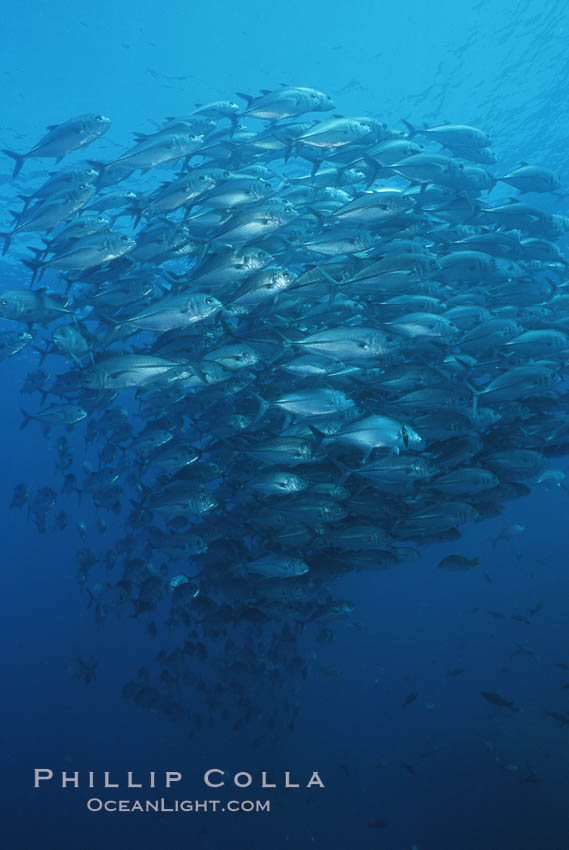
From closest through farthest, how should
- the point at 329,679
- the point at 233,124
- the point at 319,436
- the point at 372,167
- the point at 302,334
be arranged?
the point at 319,436 < the point at 302,334 < the point at 372,167 < the point at 233,124 < the point at 329,679

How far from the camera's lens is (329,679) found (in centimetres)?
2092

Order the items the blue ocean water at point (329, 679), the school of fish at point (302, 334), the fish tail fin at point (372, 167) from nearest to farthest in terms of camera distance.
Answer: the school of fish at point (302, 334), the fish tail fin at point (372, 167), the blue ocean water at point (329, 679)

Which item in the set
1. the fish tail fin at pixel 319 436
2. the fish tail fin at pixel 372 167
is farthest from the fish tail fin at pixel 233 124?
the fish tail fin at pixel 319 436

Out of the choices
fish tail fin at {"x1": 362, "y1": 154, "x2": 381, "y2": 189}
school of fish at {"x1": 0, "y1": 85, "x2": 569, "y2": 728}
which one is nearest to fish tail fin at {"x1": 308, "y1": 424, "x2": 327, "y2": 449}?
school of fish at {"x1": 0, "y1": 85, "x2": 569, "y2": 728}

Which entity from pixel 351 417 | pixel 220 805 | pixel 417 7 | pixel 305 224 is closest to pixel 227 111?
pixel 305 224

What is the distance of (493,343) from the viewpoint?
Result: 6242mm

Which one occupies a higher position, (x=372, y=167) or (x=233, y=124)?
(x=233, y=124)

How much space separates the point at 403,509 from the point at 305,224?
399cm

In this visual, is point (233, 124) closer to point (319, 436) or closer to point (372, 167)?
point (372, 167)

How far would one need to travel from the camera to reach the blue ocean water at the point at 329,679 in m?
12.5

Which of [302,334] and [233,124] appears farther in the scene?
[233,124]

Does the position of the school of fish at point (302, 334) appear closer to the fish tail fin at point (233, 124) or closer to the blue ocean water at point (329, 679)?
the fish tail fin at point (233, 124)

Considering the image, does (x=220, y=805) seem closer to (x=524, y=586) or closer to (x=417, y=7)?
(x=524, y=586)

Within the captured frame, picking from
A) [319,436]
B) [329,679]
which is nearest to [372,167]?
[319,436]
